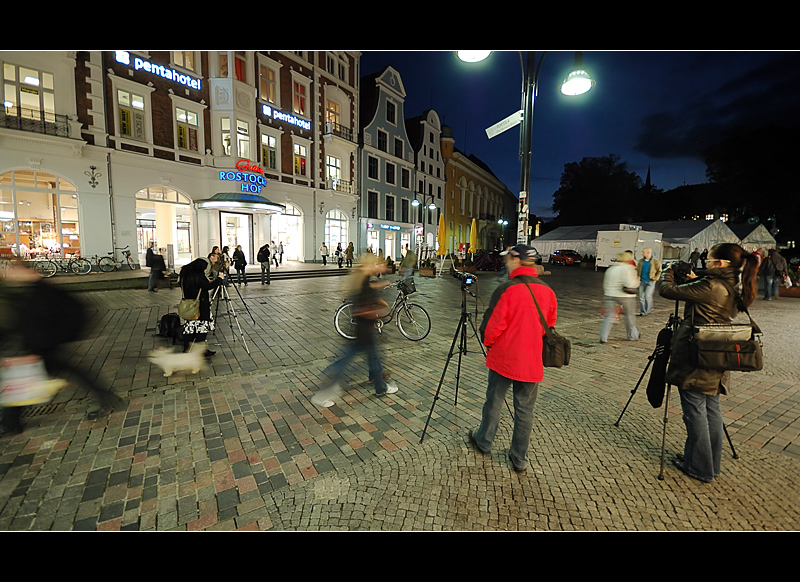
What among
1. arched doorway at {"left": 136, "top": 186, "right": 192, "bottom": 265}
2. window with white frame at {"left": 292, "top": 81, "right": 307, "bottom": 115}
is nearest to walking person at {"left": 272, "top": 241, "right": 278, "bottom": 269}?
arched doorway at {"left": 136, "top": 186, "right": 192, "bottom": 265}

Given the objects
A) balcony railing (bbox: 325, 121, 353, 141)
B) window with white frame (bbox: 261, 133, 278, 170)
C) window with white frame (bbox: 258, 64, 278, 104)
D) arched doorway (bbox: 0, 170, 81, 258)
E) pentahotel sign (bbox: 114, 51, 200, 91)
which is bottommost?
arched doorway (bbox: 0, 170, 81, 258)

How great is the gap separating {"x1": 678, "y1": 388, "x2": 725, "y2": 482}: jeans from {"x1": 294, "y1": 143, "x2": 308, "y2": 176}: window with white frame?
25452mm

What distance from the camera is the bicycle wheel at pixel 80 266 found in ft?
51.4

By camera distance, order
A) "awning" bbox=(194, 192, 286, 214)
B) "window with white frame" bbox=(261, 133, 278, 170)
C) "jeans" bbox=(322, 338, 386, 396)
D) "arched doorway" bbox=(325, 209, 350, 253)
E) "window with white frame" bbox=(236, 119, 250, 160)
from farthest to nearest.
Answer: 1. "arched doorway" bbox=(325, 209, 350, 253)
2. "window with white frame" bbox=(261, 133, 278, 170)
3. "window with white frame" bbox=(236, 119, 250, 160)
4. "awning" bbox=(194, 192, 286, 214)
5. "jeans" bbox=(322, 338, 386, 396)

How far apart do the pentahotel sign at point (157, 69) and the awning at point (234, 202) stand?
5956 mm

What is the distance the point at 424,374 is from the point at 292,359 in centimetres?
226

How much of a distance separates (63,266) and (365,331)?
17697 mm

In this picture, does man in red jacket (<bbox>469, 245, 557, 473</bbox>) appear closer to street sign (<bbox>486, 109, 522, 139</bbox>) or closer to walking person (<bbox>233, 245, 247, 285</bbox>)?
street sign (<bbox>486, 109, 522, 139</bbox>)

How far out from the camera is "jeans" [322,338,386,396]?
4.50m

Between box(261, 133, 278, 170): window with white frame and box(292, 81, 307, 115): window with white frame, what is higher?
box(292, 81, 307, 115): window with white frame

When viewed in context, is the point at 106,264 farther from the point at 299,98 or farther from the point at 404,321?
the point at 299,98

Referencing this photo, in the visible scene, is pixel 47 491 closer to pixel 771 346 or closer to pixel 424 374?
pixel 424 374

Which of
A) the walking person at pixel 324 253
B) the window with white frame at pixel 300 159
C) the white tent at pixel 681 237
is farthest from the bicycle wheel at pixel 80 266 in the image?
the white tent at pixel 681 237

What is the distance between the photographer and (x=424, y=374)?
5.43 m
